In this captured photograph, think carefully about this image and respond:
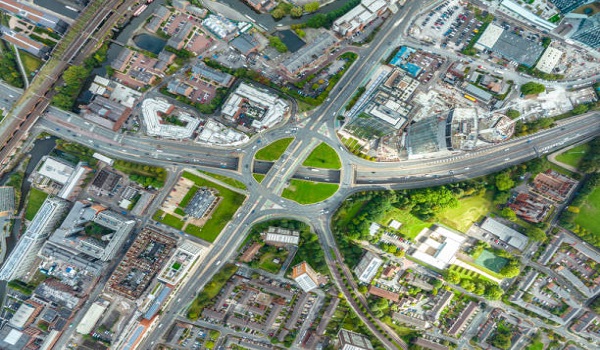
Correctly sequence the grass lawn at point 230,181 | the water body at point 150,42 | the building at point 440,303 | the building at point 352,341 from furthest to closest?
the water body at point 150,42 → the building at point 440,303 → the grass lawn at point 230,181 → the building at point 352,341

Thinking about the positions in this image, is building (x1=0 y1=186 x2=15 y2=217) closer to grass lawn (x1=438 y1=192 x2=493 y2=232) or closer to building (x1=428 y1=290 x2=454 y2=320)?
grass lawn (x1=438 y1=192 x2=493 y2=232)

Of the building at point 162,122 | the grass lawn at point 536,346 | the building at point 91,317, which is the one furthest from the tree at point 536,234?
the building at point 91,317

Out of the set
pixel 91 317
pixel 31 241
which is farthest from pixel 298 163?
pixel 31 241

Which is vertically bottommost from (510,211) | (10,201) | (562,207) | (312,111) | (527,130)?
(10,201)

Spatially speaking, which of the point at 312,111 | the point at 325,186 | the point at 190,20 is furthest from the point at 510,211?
the point at 190,20

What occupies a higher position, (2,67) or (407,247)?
(407,247)

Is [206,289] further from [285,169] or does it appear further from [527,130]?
[527,130]

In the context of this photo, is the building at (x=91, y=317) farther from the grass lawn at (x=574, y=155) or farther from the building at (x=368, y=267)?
the grass lawn at (x=574, y=155)
